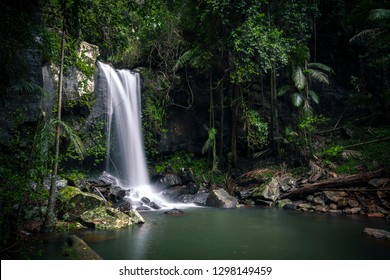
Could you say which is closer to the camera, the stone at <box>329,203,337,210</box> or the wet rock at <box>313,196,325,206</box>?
the stone at <box>329,203,337,210</box>

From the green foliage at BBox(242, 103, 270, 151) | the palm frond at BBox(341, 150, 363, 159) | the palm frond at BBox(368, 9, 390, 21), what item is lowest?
the palm frond at BBox(341, 150, 363, 159)

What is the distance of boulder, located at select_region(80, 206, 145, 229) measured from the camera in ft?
24.8

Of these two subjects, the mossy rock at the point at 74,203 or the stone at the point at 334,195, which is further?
the stone at the point at 334,195

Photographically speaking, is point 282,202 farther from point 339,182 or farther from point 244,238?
point 244,238

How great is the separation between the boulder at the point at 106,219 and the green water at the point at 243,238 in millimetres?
305

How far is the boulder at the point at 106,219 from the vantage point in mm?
7552

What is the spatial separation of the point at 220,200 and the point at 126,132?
556 centimetres

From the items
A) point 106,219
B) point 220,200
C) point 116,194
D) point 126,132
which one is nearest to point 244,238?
point 106,219

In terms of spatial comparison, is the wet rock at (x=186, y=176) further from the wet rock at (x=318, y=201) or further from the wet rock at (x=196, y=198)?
the wet rock at (x=318, y=201)

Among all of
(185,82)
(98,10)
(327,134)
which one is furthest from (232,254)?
(327,134)

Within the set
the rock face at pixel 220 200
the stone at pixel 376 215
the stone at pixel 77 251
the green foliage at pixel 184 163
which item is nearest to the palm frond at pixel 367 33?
the stone at pixel 376 215

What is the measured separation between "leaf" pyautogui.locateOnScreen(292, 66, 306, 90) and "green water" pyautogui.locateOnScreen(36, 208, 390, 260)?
597 cm

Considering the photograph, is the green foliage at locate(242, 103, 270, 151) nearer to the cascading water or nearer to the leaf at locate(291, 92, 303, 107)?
the leaf at locate(291, 92, 303, 107)

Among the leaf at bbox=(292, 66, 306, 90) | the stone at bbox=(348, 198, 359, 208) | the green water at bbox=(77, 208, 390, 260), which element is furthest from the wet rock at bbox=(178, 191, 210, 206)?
the leaf at bbox=(292, 66, 306, 90)
